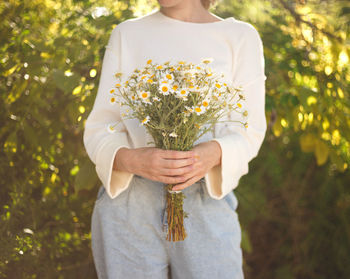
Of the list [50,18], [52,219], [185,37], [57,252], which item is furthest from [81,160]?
[185,37]

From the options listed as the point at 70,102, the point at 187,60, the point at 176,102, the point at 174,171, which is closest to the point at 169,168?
the point at 174,171

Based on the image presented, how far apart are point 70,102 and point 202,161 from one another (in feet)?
3.27

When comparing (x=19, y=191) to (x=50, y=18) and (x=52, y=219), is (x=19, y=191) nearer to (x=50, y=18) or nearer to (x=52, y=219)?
(x=52, y=219)

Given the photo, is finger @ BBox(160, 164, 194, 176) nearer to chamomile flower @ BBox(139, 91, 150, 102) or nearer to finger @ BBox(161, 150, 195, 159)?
finger @ BBox(161, 150, 195, 159)

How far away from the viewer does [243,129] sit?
134cm

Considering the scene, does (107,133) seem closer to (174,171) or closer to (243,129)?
(174,171)

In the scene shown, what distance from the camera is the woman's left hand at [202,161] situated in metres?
1.18

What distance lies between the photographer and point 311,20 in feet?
7.41

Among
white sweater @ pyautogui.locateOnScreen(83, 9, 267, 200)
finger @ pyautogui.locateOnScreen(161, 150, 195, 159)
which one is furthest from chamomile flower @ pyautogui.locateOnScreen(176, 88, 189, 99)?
white sweater @ pyautogui.locateOnScreen(83, 9, 267, 200)

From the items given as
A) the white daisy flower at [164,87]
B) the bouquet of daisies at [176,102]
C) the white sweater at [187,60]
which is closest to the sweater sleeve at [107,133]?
the white sweater at [187,60]

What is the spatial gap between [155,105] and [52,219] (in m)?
1.13

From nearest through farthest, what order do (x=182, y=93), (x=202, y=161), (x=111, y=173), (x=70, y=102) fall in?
1. (x=182, y=93)
2. (x=202, y=161)
3. (x=111, y=173)
4. (x=70, y=102)

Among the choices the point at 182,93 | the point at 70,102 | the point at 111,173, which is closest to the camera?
the point at 182,93

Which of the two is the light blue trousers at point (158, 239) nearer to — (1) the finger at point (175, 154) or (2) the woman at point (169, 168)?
(2) the woman at point (169, 168)
